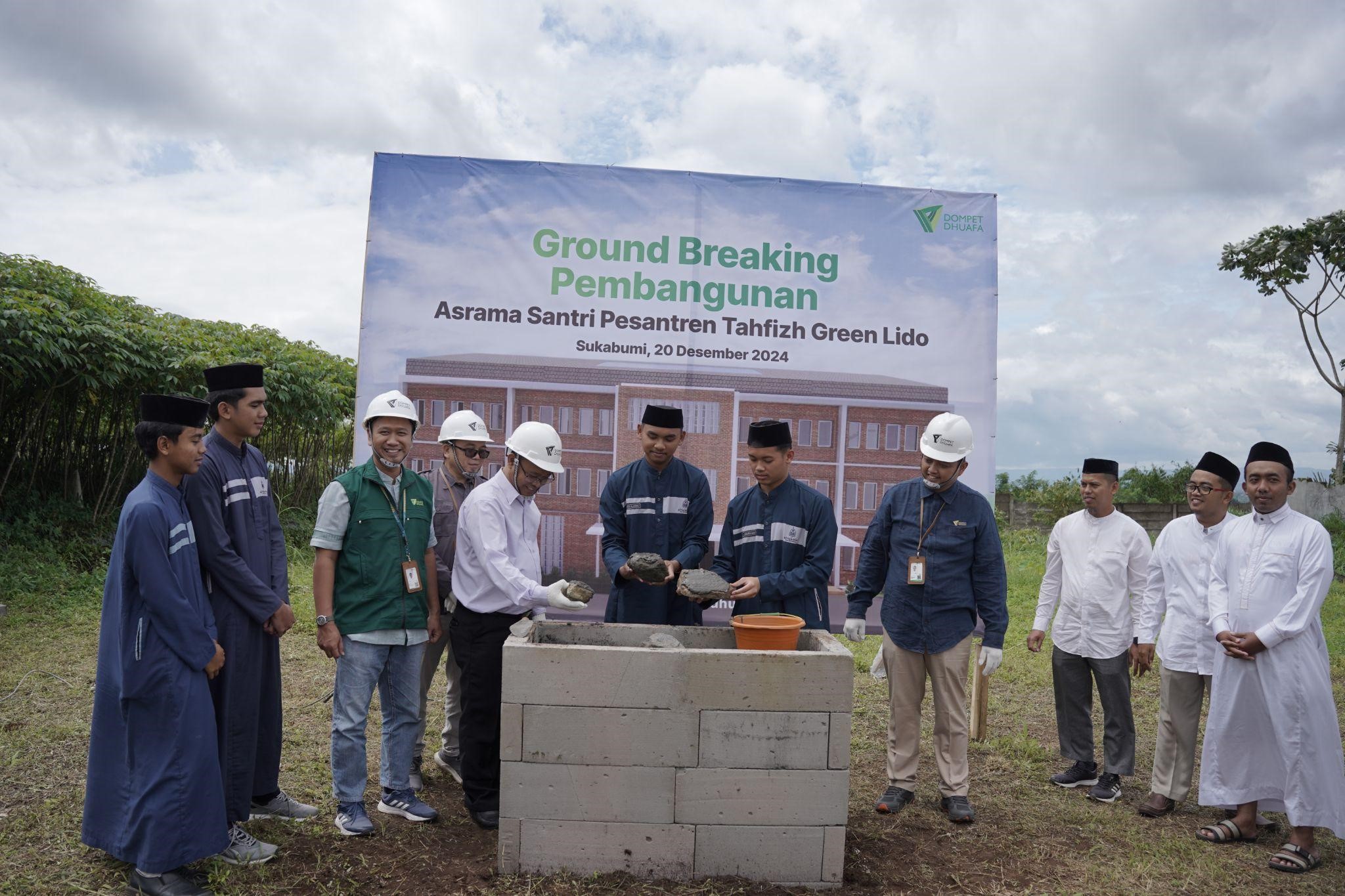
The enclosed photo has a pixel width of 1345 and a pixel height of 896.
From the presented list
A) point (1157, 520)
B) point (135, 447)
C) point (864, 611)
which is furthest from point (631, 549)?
point (1157, 520)

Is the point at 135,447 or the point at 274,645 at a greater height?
the point at 135,447

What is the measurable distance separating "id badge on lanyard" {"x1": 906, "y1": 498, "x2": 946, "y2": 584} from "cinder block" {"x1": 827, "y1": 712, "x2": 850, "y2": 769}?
1092 mm

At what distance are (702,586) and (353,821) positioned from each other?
1716mm

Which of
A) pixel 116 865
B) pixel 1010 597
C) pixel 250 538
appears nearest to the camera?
pixel 116 865

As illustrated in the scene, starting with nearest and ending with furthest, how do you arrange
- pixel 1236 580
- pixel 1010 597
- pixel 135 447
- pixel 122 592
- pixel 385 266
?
pixel 122 592, pixel 1236 580, pixel 385 266, pixel 135 447, pixel 1010 597

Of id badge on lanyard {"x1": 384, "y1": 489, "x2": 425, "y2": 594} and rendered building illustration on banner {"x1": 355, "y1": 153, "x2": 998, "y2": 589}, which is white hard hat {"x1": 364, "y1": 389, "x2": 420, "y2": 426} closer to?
id badge on lanyard {"x1": 384, "y1": 489, "x2": 425, "y2": 594}

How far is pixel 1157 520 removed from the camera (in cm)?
1686

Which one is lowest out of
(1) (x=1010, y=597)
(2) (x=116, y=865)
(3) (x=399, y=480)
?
(2) (x=116, y=865)

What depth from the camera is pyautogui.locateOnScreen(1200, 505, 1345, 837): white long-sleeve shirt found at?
152 inches

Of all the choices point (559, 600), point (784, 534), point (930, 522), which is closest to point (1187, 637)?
point (930, 522)

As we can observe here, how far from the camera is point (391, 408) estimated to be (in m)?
3.78

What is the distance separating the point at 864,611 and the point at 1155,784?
5.50 ft

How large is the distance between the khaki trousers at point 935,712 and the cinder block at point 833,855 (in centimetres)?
104

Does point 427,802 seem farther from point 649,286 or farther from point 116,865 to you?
point 649,286
